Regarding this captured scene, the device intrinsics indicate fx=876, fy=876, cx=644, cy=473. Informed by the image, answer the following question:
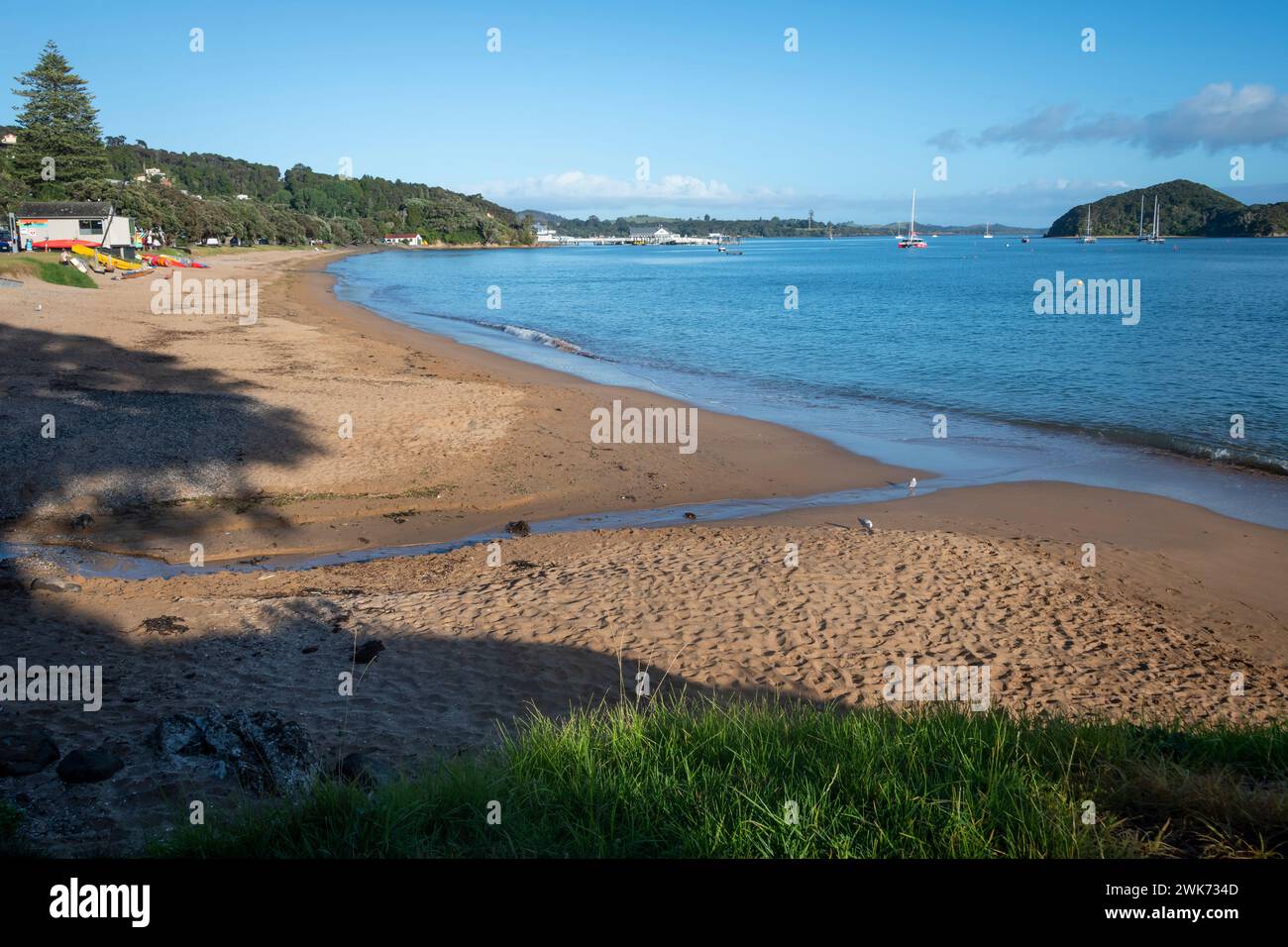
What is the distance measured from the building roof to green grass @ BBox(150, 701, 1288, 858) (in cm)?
6213

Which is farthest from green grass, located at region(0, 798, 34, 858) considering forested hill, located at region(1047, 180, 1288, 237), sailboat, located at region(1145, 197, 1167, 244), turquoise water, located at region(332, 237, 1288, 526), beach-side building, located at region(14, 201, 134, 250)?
forested hill, located at region(1047, 180, 1288, 237)

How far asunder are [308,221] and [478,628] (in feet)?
485

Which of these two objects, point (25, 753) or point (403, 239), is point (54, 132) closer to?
point (25, 753)

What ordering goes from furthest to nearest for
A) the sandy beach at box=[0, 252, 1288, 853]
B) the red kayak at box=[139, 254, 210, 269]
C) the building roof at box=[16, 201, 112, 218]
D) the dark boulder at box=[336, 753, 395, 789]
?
the red kayak at box=[139, 254, 210, 269] < the building roof at box=[16, 201, 112, 218] < the sandy beach at box=[0, 252, 1288, 853] < the dark boulder at box=[336, 753, 395, 789]

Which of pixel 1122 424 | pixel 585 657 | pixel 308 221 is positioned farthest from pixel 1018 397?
pixel 308 221

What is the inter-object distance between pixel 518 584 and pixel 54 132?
67913mm

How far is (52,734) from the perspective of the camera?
18.8 ft

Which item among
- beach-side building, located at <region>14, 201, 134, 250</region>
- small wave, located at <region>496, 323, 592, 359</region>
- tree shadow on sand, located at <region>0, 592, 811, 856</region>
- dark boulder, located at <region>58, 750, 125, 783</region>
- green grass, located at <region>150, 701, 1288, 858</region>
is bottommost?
tree shadow on sand, located at <region>0, 592, 811, 856</region>

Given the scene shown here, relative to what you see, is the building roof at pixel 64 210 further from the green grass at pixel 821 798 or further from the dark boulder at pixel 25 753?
the green grass at pixel 821 798

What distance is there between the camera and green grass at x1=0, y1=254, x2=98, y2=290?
3675 cm

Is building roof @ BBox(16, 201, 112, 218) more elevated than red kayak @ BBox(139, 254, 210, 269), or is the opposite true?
building roof @ BBox(16, 201, 112, 218)

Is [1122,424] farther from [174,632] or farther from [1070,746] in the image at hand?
[174,632]

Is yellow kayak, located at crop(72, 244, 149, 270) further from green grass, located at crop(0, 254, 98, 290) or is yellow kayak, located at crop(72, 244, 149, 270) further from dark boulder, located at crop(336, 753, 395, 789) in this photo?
dark boulder, located at crop(336, 753, 395, 789)

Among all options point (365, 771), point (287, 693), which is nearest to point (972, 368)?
point (287, 693)
